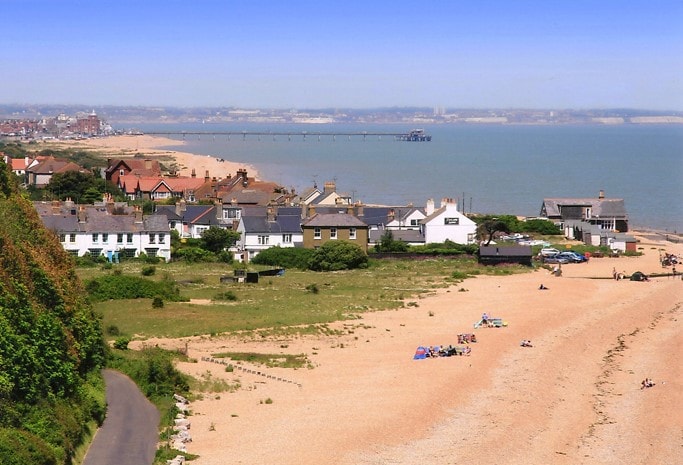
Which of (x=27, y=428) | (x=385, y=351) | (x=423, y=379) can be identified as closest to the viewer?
(x=27, y=428)

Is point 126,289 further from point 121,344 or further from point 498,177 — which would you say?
point 498,177

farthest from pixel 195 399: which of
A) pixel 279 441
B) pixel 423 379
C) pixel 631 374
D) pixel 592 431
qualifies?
pixel 631 374

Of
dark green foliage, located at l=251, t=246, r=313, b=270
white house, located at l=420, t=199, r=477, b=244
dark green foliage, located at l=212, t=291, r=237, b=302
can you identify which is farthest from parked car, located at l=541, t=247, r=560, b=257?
dark green foliage, located at l=212, t=291, r=237, b=302

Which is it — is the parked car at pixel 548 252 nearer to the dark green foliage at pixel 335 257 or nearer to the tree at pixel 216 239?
the dark green foliage at pixel 335 257

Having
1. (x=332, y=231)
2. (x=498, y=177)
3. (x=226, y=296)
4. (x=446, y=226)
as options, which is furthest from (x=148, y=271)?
(x=498, y=177)

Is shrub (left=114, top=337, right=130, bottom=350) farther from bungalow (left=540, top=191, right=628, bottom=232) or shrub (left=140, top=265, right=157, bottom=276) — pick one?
bungalow (left=540, top=191, right=628, bottom=232)

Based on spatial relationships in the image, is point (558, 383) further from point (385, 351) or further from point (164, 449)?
point (164, 449)
